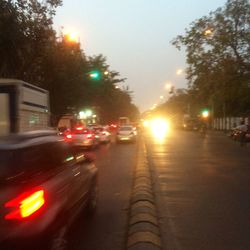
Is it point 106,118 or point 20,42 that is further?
point 106,118

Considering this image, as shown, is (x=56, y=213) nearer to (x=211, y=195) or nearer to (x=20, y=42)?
(x=211, y=195)

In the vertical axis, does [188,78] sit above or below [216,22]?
below

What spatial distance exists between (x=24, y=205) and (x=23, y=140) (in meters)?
1.11

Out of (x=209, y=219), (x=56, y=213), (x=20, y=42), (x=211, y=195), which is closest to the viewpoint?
(x=56, y=213)

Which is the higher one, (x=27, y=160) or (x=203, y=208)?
(x=27, y=160)

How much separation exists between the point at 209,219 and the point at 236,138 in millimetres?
38650

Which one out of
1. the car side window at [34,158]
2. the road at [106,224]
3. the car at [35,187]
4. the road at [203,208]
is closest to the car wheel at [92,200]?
the road at [106,224]

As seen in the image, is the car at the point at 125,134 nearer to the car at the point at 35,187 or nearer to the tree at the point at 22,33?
the tree at the point at 22,33

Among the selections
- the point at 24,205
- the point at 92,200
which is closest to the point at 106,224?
the point at 92,200

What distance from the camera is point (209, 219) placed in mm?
10000

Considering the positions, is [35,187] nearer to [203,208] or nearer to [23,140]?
[23,140]

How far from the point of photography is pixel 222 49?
41500 mm

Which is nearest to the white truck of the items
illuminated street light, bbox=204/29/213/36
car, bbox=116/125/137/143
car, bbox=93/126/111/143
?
car, bbox=93/126/111/143


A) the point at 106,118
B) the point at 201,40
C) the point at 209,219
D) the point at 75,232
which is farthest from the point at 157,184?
the point at 106,118
